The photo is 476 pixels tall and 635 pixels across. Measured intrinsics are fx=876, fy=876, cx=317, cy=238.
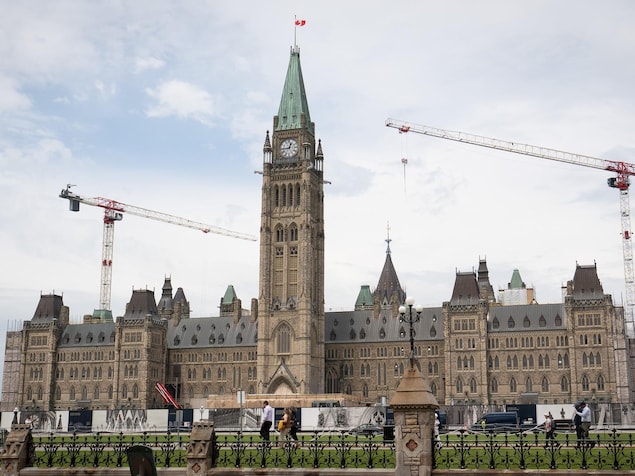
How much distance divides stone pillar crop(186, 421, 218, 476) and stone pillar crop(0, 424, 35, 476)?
729 centimetres

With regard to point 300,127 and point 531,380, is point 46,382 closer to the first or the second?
point 300,127

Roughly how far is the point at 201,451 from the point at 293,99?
368ft

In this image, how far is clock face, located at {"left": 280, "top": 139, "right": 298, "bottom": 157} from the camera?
449 feet

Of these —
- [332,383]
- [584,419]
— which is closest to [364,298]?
[332,383]

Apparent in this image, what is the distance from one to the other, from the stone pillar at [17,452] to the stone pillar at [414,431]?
49.7 feet

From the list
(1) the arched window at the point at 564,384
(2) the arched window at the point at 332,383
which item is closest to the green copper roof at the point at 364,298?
(2) the arched window at the point at 332,383

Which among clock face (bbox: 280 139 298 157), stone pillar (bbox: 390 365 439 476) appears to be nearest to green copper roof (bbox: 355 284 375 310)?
clock face (bbox: 280 139 298 157)

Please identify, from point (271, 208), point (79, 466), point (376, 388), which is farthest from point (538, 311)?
point (79, 466)

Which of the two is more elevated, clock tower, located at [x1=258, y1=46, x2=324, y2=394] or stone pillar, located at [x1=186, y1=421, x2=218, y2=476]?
clock tower, located at [x1=258, y1=46, x2=324, y2=394]

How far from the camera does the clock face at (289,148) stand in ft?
449

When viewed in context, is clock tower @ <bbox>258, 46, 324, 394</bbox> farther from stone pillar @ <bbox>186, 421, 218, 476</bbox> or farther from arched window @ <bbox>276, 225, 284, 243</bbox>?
stone pillar @ <bbox>186, 421, 218, 476</bbox>

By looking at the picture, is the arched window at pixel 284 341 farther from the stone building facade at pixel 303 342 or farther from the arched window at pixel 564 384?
the arched window at pixel 564 384

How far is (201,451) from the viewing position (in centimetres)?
3209

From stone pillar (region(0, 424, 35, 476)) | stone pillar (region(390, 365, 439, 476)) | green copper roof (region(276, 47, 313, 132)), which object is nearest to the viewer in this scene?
stone pillar (region(390, 365, 439, 476))
